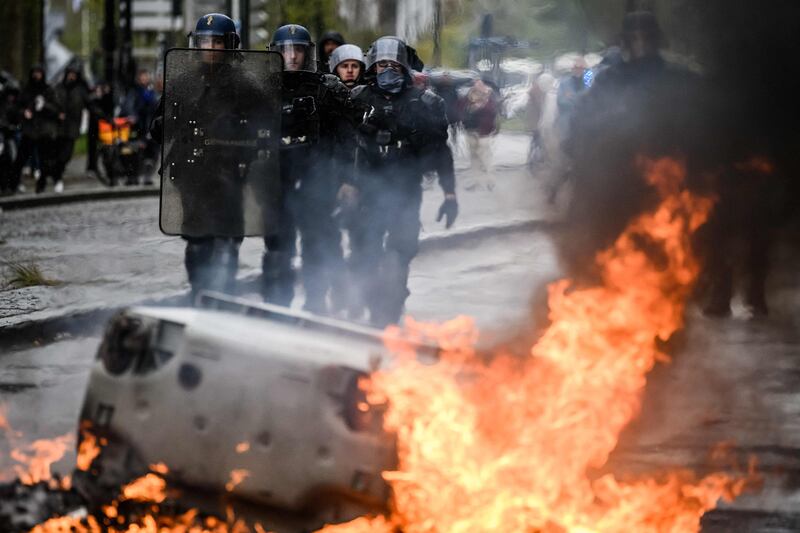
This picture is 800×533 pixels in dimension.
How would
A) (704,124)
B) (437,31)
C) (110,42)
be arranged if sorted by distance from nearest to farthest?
1. (704,124)
2. (437,31)
3. (110,42)

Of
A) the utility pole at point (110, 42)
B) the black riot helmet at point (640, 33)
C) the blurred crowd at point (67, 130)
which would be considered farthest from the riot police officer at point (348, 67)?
the utility pole at point (110, 42)

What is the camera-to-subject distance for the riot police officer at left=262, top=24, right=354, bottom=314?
7867 millimetres

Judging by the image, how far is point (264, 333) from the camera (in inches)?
168

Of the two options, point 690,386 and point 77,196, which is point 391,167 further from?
point 77,196

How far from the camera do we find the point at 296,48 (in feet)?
26.0

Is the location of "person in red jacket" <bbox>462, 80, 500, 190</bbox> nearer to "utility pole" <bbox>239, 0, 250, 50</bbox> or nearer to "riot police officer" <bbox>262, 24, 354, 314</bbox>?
"riot police officer" <bbox>262, 24, 354, 314</bbox>

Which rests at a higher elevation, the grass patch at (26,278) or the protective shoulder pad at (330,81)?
the protective shoulder pad at (330,81)

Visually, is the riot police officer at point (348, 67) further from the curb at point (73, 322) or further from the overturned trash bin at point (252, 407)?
the overturned trash bin at point (252, 407)

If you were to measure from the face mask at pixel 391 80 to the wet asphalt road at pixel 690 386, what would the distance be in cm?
124

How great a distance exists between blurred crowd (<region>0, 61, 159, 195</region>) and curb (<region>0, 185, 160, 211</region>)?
35 centimetres

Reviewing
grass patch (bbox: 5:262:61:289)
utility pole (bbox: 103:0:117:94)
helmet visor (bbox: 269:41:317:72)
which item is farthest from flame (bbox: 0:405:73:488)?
utility pole (bbox: 103:0:117:94)

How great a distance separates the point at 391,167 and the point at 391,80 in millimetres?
491

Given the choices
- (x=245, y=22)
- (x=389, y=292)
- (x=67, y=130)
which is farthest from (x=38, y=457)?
(x=245, y=22)

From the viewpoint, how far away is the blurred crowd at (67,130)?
1802 cm
